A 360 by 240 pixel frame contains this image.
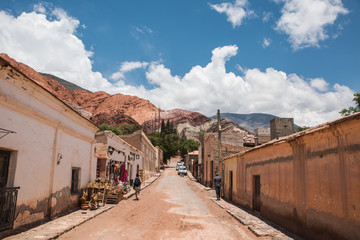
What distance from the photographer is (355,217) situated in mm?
5754

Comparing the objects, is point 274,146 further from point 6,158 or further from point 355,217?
point 6,158

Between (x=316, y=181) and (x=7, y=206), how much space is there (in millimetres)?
8054

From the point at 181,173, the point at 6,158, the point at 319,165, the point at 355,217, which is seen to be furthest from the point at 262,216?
the point at 181,173

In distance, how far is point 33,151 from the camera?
26.9 feet

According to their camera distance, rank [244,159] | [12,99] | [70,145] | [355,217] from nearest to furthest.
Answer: [355,217] < [12,99] < [70,145] < [244,159]

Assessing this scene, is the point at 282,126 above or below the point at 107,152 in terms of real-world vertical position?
above

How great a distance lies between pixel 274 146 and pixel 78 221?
7.47 metres

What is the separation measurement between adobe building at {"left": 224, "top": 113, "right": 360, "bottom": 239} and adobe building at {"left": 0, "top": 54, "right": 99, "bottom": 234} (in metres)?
7.86

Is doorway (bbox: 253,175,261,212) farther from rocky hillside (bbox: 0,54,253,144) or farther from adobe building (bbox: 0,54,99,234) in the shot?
rocky hillside (bbox: 0,54,253,144)

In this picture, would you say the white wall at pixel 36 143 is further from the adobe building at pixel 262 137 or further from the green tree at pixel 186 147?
the green tree at pixel 186 147

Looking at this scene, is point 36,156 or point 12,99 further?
point 36,156

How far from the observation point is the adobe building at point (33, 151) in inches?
274

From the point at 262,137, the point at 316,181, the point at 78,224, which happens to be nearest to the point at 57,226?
the point at 78,224

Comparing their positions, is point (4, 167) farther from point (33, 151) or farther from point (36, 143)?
point (36, 143)
